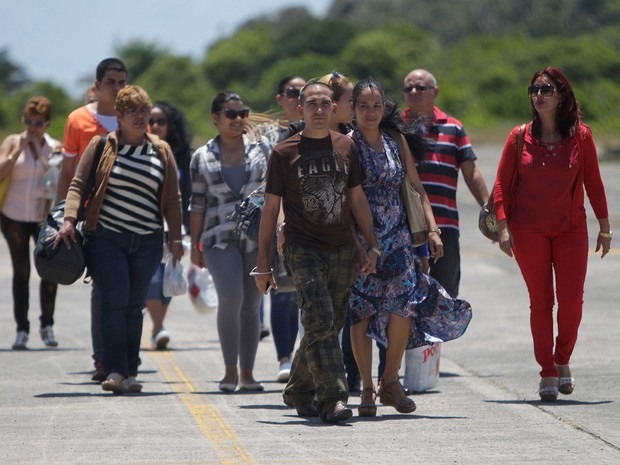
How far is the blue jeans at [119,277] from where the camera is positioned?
30.4 ft

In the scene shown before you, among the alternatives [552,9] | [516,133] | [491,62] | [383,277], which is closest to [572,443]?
[383,277]

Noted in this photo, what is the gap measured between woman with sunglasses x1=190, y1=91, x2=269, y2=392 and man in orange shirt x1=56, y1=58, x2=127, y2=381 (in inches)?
34.7

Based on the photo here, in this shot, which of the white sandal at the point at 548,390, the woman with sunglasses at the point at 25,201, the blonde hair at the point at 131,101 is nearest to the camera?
the white sandal at the point at 548,390

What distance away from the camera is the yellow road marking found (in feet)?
23.0

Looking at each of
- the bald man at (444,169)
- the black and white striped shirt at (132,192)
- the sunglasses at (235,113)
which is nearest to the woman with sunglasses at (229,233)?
the sunglasses at (235,113)

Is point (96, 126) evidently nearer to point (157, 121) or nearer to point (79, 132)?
point (79, 132)

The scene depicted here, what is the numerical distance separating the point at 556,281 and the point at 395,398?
1389 millimetres

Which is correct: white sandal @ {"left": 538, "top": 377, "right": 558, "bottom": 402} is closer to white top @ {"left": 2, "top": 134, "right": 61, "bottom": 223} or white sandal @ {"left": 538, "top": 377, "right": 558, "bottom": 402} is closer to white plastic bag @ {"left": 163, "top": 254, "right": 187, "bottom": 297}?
white plastic bag @ {"left": 163, "top": 254, "right": 187, "bottom": 297}

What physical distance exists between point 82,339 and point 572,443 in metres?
6.51

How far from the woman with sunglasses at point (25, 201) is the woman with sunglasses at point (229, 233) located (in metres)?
2.88

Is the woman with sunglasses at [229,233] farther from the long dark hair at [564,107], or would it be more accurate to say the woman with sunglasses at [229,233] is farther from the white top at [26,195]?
the white top at [26,195]

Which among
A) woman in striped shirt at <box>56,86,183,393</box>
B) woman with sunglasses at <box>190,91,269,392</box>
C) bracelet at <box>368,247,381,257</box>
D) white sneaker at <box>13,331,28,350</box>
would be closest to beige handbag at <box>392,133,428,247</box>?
bracelet at <box>368,247,381,257</box>

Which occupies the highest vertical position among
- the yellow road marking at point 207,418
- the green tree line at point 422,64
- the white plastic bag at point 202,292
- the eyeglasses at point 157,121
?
the green tree line at point 422,64

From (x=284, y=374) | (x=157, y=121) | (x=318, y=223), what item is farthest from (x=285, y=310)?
(x=318, y=223)
